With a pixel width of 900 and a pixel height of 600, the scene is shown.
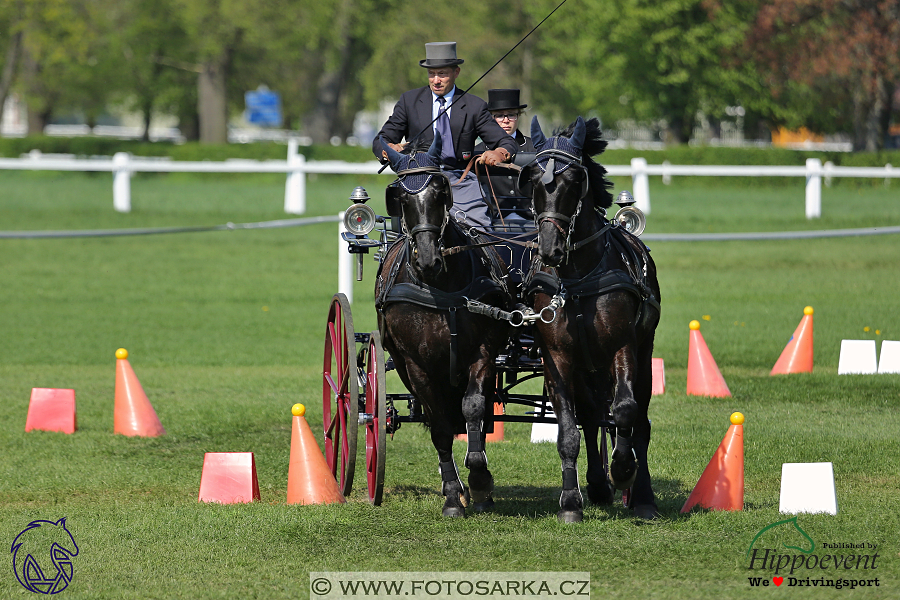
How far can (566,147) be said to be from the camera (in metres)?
6.52

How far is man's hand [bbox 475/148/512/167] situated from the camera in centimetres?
736

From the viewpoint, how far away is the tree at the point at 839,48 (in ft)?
141

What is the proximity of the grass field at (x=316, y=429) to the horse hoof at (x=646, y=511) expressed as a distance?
7 cm

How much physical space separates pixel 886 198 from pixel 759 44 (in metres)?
16.1

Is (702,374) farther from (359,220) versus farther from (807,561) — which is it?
(807,561)

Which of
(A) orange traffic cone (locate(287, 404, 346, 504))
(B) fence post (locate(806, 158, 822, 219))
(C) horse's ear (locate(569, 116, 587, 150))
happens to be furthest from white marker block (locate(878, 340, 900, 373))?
(B) fence post (locate(806, 158, 822, 219))

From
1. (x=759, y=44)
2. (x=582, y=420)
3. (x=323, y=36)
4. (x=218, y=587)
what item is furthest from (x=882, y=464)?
(x=323, y=36)

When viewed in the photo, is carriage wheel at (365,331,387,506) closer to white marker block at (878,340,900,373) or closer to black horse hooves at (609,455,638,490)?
black horse hooves at (609,455,638,490)

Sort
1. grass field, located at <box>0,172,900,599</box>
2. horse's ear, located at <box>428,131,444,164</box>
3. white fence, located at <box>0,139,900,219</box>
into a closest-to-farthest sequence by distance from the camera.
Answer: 1. grass field, located at <box>0,172,900,599</box>
2. horse's ear, located at <box>428,131,444,164</box>
3. white fence, located at <box>0,139,900,219</box>

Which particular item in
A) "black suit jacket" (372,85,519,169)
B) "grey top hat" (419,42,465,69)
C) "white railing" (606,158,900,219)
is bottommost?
"black suit jacket" (372,85,519,169)

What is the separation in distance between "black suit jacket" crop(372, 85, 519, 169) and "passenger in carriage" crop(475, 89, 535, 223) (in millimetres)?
170

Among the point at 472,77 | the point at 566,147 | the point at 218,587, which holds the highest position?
the point at 472,77

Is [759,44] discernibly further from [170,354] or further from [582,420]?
[582,420]

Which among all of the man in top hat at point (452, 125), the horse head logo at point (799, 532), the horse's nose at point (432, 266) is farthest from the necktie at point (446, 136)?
the horse head logo at point (799, 532)
